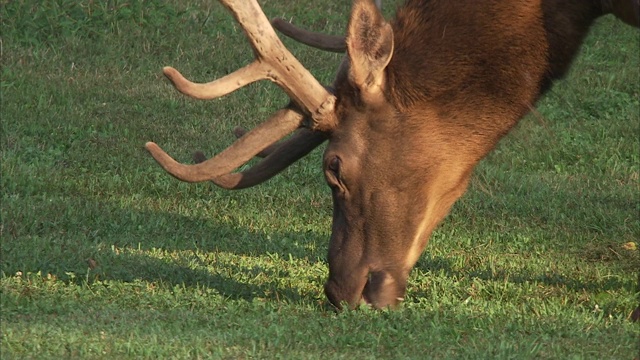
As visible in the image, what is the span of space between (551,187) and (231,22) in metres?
4.88

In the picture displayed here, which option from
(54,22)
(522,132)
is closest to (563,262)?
(522,132)

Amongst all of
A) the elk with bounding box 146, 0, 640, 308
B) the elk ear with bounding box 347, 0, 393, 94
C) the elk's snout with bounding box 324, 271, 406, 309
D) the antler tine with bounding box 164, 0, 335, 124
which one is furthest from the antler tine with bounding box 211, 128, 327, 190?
the elk's snout with bounding box 324, 271, 406, 309

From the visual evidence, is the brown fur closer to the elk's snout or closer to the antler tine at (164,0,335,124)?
the elk's snout

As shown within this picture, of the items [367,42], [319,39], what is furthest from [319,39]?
[367,42]

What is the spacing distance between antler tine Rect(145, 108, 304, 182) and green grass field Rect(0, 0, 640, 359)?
0.70m

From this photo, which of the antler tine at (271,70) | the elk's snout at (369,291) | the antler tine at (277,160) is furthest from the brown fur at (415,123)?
the antler tine at (277,160)

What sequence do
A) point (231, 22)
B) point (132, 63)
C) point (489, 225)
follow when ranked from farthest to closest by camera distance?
point (231, 22), point (132, 63), point (489, 225)

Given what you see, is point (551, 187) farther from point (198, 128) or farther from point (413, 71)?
point (413, 71)

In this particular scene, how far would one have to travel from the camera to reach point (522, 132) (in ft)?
23.7

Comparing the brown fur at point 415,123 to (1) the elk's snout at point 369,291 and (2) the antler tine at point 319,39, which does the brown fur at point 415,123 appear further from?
(2) the antler tine at point 319,39

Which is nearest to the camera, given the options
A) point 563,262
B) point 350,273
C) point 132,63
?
point 350,273

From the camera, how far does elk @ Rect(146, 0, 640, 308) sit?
22.1ft

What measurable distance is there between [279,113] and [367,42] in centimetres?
62

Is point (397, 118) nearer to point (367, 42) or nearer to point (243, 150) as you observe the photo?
point (367, 42)
